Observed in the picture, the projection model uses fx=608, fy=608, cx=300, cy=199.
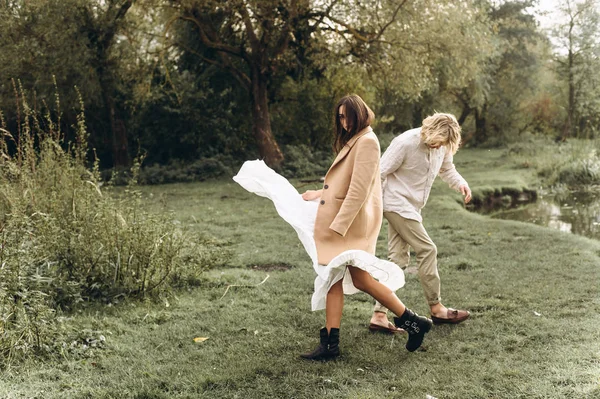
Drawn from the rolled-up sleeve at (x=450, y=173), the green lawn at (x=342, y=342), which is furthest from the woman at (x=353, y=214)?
the rolled-up sleeve at (x=450, y=173)

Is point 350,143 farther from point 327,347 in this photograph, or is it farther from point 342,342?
point 342,342

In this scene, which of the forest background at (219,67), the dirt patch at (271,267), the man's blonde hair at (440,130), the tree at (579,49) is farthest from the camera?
the tree at (579,49)

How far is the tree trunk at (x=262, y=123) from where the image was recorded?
2058cm

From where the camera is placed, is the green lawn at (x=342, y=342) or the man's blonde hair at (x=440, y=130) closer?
the green lawn at (x=342, y=342)

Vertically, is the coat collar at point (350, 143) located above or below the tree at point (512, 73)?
below

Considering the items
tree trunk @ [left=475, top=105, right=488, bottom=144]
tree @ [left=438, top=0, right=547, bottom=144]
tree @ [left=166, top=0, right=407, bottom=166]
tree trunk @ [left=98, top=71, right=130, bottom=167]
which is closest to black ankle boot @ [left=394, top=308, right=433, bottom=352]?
tree @ [left=166, top=0, right=407, bottom=166]

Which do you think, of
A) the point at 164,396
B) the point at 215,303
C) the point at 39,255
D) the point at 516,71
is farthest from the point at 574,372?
the point at 516,71

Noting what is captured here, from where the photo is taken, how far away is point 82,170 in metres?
7.36

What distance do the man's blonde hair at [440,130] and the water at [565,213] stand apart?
657 cm

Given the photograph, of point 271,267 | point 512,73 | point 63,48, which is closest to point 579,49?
point 512,73

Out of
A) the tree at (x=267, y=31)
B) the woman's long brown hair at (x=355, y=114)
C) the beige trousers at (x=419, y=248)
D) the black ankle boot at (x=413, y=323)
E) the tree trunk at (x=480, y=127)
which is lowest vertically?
the black ankle boot at (x=413, y=323)

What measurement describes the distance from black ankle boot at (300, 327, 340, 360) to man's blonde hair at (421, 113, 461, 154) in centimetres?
179

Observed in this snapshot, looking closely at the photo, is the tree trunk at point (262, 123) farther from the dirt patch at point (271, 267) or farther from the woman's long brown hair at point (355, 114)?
the woman's long brown hair at point (355, 114)

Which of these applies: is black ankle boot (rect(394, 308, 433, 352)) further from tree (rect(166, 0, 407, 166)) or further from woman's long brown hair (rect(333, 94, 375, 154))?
tree (rect(166, 0, 407, 166))
